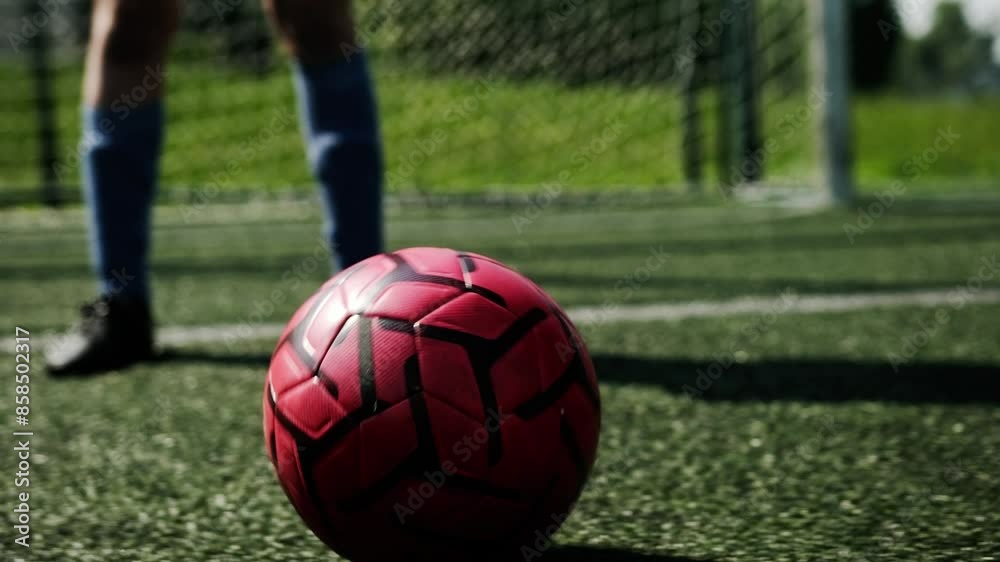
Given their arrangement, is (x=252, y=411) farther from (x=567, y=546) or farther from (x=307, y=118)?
(x=567, y=546)

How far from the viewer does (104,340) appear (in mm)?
2592

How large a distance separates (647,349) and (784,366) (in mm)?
365

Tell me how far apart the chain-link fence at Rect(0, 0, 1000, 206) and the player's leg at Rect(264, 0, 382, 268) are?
4461 mm

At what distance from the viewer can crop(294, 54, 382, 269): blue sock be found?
2.44m

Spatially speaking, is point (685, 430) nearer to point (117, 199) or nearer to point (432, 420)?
point (432, 420)

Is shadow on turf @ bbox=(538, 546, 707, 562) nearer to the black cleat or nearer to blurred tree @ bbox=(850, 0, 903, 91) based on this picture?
the black cleat

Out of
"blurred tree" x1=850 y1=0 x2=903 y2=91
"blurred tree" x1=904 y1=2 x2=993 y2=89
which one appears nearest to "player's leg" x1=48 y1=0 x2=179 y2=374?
"blurred tree" x1=904 y1=2 x2=993 y2=89

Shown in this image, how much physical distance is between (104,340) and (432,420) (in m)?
1.56

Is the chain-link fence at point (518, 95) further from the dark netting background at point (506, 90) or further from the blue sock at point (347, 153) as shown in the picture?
the blue sock at point (347, 153)

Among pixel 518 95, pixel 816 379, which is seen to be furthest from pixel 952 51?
pixel 816 379

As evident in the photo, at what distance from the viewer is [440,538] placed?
129 centimetres

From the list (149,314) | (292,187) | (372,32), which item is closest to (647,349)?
(149,314)

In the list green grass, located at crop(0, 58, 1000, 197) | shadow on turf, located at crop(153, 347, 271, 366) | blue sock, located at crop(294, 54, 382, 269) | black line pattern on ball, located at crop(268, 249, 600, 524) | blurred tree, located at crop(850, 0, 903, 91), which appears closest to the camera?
black line pattern on ball, located at crop(268, 249, 600, 524)

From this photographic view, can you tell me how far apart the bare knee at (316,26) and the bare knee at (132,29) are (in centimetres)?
31
